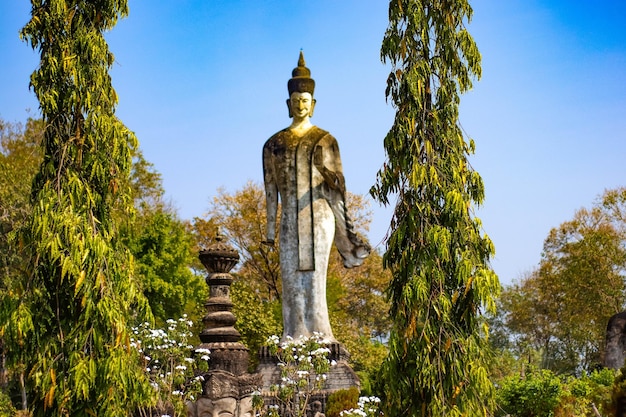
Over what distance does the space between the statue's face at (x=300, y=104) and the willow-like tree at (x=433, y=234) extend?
16.6ft

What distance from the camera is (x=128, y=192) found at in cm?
834

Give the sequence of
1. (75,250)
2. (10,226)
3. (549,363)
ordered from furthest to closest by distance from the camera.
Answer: (549,363) → (10,226) → (75,250)

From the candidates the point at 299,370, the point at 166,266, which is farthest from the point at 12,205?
the point at 299,370

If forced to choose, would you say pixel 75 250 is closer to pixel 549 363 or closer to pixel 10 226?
pixel 10 226

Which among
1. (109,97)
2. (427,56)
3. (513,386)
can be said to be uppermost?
(427,56)

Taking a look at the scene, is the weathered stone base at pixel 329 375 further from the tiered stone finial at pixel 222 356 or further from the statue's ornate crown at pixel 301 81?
the statue's ornate crown at pixel 301 81

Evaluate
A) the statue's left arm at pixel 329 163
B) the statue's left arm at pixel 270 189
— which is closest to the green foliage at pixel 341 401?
the statue's left arm at pixel 270 189

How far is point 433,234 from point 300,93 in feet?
21.3

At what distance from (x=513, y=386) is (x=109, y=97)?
311 inches

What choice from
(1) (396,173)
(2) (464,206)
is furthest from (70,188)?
(2) (464,206)

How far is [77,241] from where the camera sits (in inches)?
297

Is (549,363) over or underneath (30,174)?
underneath

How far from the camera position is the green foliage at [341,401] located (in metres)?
12.6

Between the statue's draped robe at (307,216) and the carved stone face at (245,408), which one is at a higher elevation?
the statue's draped robe at (307,216)
